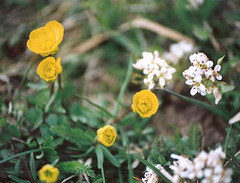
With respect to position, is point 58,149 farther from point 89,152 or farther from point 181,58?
point 181,58

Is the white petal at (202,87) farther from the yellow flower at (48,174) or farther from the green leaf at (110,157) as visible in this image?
the yellow flower at (48,174)

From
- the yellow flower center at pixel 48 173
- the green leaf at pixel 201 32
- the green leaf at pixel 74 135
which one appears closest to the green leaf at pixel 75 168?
the green leaf at pixel 74 135

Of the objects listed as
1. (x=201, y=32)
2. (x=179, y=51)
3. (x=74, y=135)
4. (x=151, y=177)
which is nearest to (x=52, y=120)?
(x=74, y=135)

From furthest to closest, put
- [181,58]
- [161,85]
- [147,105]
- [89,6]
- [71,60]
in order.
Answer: [89,6] < [71,60] < [181,58] < [161,85] < [147,105]

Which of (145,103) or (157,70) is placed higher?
(157,70)

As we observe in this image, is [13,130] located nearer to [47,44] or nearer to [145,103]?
[47,44]

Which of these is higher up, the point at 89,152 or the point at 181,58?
the point at 181,58

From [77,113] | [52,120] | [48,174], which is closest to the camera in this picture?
[48,174]

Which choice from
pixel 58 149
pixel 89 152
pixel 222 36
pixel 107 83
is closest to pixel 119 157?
pixel 89 152
